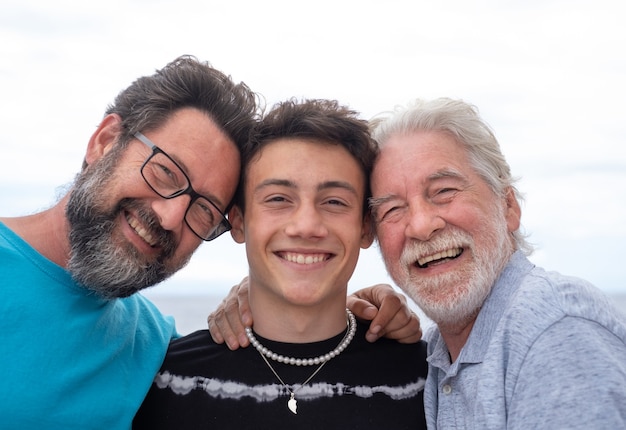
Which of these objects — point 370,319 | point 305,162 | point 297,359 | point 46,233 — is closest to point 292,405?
point 297,359

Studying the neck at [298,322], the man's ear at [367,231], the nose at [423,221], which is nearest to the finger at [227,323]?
the neck at [298,322]

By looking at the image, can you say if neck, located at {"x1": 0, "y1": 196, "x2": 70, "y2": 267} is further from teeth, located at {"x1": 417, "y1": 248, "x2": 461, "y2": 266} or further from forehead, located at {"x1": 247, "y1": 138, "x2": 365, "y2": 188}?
teeth, located at {"x1": 417, "y1": 248, "x2": 461, "y2": 266}

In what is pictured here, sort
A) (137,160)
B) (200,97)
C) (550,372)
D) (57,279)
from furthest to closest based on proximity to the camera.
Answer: (200,97) < (137,160) < (57,279) < (550,372)

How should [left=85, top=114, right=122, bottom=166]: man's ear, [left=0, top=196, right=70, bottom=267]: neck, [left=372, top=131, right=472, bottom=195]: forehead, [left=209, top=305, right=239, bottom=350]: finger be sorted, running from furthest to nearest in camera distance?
[left=209, top=305, right=239, bottom=350]: finger
[left=85, top=114, right=122, bottom=166]: man's ear
[left=372, top=131, right=472, bottom=195]: forehead
[left=0, top=196, right=70, bottom=267]: neck

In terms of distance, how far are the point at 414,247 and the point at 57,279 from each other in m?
1.65

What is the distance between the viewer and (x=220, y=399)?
2.96 meters

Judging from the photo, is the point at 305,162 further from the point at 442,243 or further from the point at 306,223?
the point at 442,243

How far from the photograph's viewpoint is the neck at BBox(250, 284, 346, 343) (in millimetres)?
3215

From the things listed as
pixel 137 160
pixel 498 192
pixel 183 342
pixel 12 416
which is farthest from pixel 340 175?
pixel 12 416

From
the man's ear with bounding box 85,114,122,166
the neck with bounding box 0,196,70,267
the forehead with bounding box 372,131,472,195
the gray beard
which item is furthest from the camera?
the man's ear with bounding box 85,114,122,166

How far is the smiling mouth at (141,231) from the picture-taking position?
2.93m

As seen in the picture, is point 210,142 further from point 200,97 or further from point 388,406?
point 388,406

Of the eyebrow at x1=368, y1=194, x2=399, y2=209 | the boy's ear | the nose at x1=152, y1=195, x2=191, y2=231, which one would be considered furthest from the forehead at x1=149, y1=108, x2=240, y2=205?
the eyebrow at x1=368, y1=194, x2=399, y2=209

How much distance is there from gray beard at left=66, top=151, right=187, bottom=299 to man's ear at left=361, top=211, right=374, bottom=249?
103 cm
